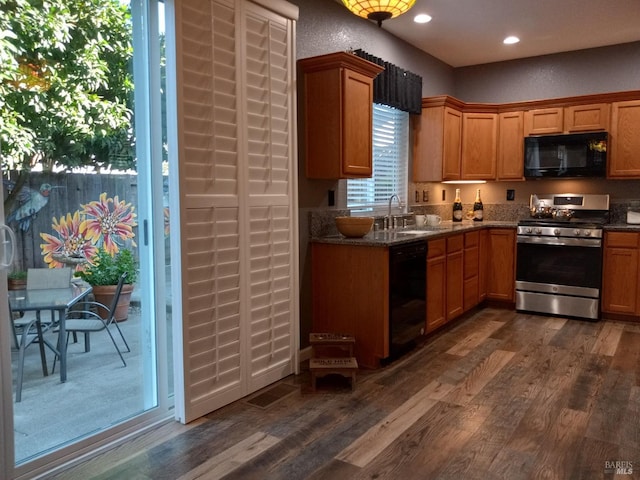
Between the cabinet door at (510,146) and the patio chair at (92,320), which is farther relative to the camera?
the cabinet door at (510,146)

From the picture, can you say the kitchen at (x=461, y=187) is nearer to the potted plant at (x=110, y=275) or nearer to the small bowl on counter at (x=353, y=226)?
the small bowl on counter at (x=353, y=226)

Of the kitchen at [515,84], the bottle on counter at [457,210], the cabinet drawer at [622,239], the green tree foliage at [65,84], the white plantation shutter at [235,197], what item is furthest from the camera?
the bottle on counter at [457,210]

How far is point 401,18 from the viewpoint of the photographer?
427cm

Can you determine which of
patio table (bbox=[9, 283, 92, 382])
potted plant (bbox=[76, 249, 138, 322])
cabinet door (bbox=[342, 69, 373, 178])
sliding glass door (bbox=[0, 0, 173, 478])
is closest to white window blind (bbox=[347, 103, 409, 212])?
cabinet door (bbox=[342, 69, 373, 178])

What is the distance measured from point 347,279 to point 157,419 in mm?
1548

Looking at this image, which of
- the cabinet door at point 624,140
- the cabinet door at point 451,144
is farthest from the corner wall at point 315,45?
the cabinet door at point 624,140

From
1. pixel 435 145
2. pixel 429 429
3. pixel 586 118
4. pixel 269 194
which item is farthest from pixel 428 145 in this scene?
pixel 429 429

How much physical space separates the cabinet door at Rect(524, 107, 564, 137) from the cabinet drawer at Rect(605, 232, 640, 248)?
1.22 metres

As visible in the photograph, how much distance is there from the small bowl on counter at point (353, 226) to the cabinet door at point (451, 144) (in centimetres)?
177

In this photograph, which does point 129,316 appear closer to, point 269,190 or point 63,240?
point 63,240

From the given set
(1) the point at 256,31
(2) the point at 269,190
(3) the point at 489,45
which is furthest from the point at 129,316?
(3) the point at 489,45

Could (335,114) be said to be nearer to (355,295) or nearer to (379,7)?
(379,7)

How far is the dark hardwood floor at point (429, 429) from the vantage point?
2223 millimetres

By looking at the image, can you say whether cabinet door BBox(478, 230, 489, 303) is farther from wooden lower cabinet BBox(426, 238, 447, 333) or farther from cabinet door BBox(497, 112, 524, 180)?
wooden lower cabinet BBox(426, 238, 447, 333)
